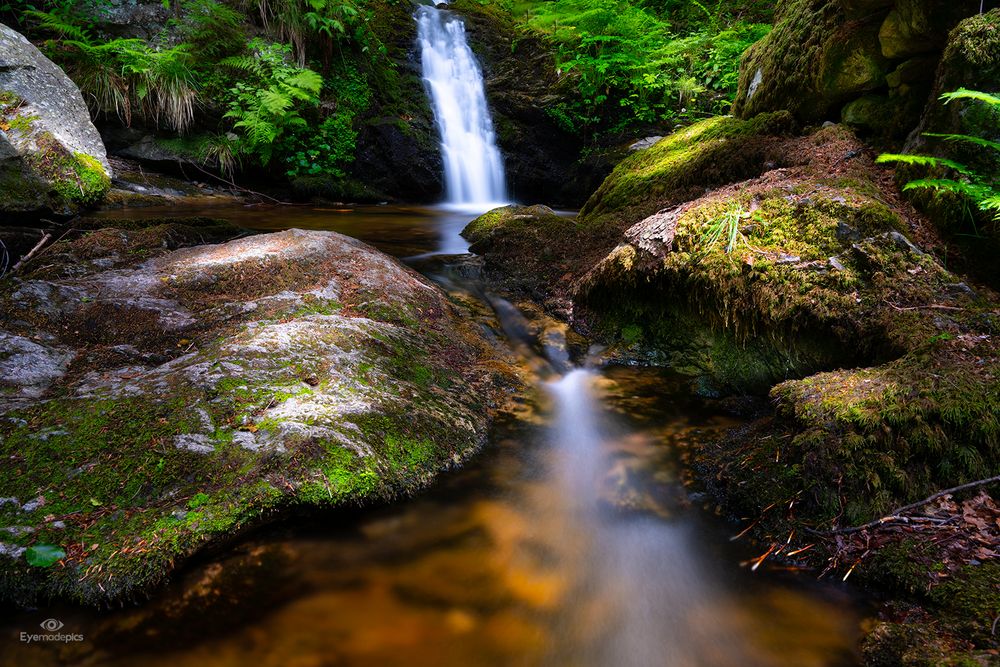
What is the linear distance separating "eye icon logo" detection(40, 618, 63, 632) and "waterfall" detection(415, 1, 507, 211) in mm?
10149

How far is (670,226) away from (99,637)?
12.1 feet

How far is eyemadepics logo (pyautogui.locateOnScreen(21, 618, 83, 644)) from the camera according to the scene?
57.1 inches

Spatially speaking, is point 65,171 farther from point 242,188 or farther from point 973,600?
point 973,600

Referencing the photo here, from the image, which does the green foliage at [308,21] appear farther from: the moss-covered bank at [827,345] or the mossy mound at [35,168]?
the moss-covered bank at [827,345]

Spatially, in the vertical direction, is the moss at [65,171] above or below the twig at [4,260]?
above

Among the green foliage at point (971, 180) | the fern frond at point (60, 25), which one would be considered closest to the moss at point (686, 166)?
the green foliage at point (971, 180)

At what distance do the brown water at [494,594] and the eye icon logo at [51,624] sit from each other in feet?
0.04

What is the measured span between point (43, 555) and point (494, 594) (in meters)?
1.53

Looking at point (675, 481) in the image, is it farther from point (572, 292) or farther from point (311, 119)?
point (311, 119)

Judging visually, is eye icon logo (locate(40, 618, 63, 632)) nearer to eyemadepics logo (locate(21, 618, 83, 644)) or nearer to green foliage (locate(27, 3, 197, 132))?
eyemadepics logo (locate(21, 618, 83, 644))

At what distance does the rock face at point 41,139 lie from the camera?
5449 millimetres

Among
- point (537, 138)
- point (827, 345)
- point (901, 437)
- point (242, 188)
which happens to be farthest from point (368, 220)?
point (901, 437)

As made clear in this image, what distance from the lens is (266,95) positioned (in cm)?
952

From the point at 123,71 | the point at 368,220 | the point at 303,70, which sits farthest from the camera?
the point at 303,70
